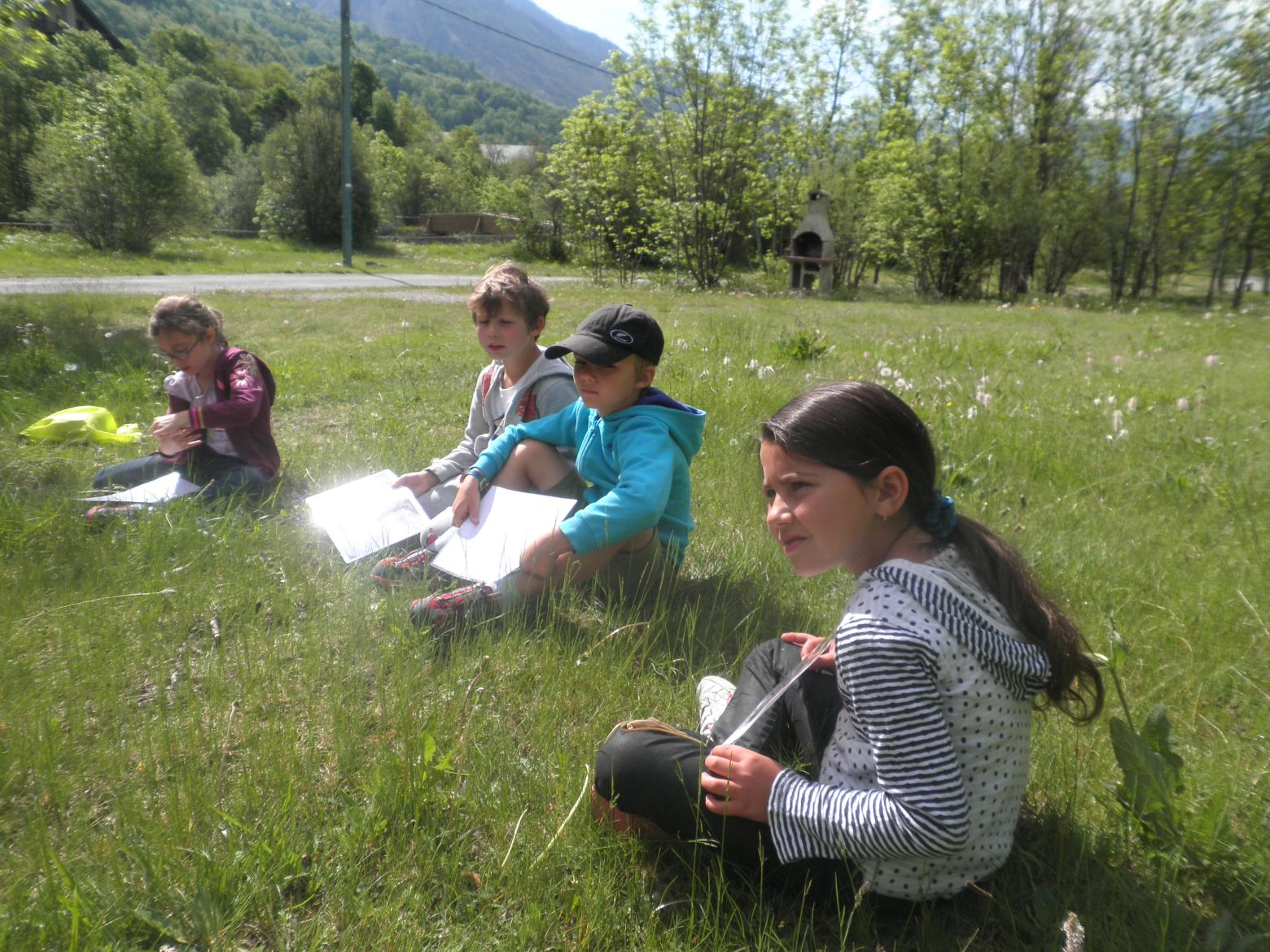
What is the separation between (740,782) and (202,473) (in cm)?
353

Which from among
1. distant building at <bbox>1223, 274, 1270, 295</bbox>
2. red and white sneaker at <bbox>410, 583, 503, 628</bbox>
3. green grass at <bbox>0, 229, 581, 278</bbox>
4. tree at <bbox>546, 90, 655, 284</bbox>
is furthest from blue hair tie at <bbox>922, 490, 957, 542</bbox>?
distant building at <bbox>1223, 274, 1270, 295</bbox>

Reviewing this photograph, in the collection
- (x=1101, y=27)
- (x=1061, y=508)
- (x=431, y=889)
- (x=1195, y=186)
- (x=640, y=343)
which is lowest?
Result: (x=431, y=889)

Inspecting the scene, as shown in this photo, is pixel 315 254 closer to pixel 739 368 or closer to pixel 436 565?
pixel 739 368

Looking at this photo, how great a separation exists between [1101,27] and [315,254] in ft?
85.1

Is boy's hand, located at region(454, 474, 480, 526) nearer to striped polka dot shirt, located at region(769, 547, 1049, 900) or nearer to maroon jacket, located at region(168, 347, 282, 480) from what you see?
maroon jacket, located at region(168, 347, 282, 480)

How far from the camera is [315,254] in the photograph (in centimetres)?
2970

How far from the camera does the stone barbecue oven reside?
23375 mm

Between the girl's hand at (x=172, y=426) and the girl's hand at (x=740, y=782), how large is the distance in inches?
135

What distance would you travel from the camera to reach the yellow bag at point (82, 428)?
16.5ft

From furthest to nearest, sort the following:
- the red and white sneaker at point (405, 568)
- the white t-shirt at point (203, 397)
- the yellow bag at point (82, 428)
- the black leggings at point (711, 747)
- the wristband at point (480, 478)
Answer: the yellow bag at point (82, 428) < the white t-shirt at point (203, 397) < the wristband at point (480, 478) < the red and white sneaker at point (405, 568) < the black leggings at point (711, 747)

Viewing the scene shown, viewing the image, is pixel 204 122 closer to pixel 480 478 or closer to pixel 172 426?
pixel 172 426

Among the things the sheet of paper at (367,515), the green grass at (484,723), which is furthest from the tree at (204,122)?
the green grass at (484,723)

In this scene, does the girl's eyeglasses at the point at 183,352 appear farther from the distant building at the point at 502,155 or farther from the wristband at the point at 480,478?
the distant building at the point at 502,155

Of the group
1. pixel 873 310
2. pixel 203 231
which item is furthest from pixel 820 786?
pixel 203 231
